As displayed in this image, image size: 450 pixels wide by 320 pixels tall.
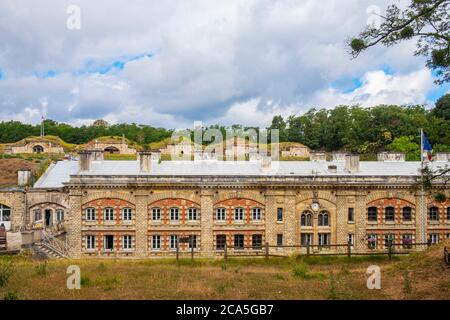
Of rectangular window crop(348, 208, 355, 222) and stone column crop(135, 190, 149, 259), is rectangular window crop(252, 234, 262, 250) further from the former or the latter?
stone column crop(135, 190, 149, 259)

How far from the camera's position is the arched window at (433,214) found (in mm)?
37844

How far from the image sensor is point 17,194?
39500 mm

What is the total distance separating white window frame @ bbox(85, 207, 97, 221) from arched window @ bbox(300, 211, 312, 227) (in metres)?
15.8

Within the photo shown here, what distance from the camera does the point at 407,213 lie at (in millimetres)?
37688

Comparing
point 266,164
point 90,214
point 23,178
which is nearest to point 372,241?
point 266,164

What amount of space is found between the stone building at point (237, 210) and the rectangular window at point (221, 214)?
3.0 inches

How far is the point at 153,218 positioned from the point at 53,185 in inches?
408

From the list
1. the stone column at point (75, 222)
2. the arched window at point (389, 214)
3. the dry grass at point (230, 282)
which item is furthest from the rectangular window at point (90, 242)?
the arched window at point (389, 214)

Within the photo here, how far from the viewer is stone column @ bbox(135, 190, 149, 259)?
35875 millimetres

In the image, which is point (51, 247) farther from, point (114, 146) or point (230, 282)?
point (114, 146)

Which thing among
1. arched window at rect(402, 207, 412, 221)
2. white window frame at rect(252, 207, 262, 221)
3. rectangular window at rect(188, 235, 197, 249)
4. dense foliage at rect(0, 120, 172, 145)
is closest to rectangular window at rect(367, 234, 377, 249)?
arched window at rect(402, 207, 412, 221)

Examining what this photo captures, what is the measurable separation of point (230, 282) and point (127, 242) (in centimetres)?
1740
